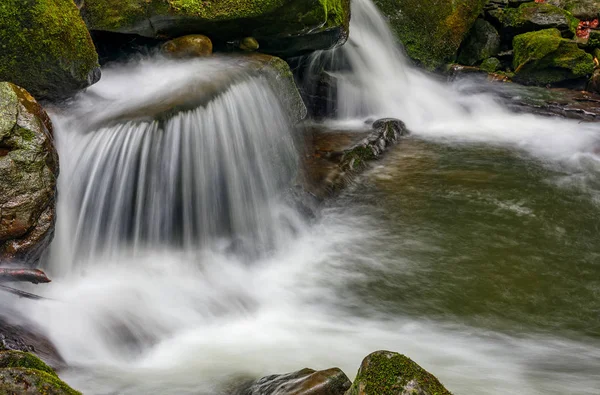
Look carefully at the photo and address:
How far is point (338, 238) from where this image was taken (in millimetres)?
6473

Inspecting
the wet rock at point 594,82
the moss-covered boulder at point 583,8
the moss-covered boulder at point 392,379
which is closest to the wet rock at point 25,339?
the moss-covered boulder at point 392,379

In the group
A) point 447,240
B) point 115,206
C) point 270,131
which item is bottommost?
point 447,240

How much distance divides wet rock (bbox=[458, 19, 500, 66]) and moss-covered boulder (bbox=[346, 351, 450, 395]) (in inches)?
480

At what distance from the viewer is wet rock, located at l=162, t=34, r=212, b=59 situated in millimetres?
7393

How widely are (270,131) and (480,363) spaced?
163 inches

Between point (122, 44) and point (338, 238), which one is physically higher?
point (122, 44)

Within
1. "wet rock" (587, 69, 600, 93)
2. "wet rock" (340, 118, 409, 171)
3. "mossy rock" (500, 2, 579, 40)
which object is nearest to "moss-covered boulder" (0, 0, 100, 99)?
"wet rock" (340, 118, 409, 171)

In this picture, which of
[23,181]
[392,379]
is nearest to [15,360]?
→ [392,379]

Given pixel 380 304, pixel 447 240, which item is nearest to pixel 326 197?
pixel 447 240

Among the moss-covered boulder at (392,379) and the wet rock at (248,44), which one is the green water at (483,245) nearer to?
the moss-covered boulder at (392,379)

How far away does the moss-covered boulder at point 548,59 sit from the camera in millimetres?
11875

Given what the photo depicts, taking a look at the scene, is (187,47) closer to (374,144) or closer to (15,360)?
(374,144)

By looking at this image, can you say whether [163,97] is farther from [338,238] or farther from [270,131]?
[338,238]

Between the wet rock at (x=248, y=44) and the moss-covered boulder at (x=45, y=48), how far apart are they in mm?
2464
